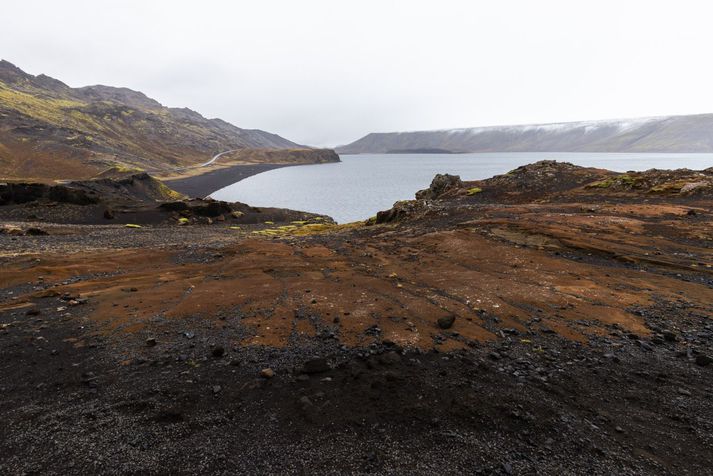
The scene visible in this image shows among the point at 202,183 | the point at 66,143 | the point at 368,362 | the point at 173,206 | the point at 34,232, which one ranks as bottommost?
the point at 368,362

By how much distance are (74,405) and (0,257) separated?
55.9ft

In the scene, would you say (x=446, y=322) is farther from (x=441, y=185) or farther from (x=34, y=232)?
(x=441, y=185)

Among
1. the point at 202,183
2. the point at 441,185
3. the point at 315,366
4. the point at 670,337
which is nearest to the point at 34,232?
the point at 315,366

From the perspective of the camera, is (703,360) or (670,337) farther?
(670,337)

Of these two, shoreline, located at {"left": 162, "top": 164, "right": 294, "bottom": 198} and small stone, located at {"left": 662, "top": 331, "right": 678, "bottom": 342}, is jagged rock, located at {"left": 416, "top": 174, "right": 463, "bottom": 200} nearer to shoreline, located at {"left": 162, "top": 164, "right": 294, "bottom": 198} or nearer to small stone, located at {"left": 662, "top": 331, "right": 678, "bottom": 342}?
small stone, located at {"left": 662, "top": 331, "right": 678, "bottom": 342}

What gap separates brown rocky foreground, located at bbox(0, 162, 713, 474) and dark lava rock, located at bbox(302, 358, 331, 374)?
0.05m

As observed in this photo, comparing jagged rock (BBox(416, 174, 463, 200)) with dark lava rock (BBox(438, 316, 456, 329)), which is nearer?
dark lava rock (BBox(438, 316, 456, 329))

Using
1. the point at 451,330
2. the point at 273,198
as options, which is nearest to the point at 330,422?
the point at 451,330

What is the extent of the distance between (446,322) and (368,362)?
3.21 m

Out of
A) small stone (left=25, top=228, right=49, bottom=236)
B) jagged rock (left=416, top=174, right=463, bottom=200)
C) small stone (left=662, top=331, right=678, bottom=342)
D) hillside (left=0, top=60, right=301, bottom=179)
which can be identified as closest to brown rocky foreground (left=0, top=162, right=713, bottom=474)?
small stone (left=662, top=331, right=678, bottom=342)

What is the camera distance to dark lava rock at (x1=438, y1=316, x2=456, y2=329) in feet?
35.4

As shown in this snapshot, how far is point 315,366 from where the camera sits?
28.3 feet

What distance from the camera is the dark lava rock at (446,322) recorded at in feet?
35.4

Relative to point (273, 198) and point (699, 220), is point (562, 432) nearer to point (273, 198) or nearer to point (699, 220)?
point (699, 220)
